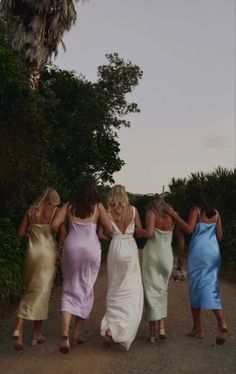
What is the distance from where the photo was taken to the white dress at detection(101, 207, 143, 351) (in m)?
6.03

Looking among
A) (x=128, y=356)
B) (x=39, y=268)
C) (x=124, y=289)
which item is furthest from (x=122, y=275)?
(x=39, y=268)

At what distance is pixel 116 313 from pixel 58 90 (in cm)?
1445

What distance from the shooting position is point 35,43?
17.0m

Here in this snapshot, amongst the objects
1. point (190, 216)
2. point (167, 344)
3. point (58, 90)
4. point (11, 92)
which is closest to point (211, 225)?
point (190, 216)

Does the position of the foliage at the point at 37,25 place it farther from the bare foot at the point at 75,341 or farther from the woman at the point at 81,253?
the bare foot at the point at 75,341

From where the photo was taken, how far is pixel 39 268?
641cm

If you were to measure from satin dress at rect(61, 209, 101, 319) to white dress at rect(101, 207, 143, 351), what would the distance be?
0.26 m

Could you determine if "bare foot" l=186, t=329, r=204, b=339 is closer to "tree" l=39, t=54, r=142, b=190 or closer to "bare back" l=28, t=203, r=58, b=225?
"bare back" l=28, t=203, r=58, b=225

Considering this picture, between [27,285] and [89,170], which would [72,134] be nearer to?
[89,170]

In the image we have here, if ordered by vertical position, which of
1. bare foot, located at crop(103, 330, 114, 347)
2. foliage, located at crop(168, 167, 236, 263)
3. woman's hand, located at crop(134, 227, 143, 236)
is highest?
foliage, located at crop(168, 167, 236, 263)

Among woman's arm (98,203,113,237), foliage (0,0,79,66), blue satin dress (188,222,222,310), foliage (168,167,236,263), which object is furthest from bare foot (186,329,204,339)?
foliage (0,0,79,66)

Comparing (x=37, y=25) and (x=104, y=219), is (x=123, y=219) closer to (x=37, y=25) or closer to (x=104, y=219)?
(x=104, y=219)

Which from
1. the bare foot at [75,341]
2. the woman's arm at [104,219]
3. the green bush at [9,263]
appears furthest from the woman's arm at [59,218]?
the green bush at [9,263]

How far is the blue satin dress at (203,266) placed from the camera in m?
6.74
